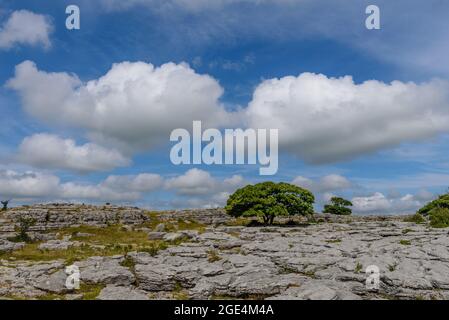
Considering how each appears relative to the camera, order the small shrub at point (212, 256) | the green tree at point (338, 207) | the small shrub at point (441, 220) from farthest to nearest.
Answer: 1. the green tree at point (338, 207)
2. the small shrub at point (441, 220)
3. the small shrub at point (212, 256)

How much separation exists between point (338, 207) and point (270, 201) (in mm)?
66523

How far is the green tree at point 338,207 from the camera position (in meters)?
127

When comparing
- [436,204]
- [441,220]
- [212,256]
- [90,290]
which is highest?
[436,204]

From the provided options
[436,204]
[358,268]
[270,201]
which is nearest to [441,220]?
[270,201]

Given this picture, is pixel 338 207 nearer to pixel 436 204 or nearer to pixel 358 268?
pixel 436 204

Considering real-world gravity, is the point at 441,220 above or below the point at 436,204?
below

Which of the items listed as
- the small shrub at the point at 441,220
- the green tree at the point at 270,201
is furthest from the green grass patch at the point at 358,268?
the green tree at the point at 270,201

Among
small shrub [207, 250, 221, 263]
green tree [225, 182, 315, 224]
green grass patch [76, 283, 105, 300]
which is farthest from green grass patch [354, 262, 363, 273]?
green tree [225, 182, 315, 224]

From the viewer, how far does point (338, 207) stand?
128m

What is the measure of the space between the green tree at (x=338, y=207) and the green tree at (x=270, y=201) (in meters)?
57.8

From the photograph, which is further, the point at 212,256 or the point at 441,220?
the point at 441,220

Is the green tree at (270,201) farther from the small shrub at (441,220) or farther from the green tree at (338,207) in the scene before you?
the green tree at (338,207)

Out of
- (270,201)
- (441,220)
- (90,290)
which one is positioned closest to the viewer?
(90,290)
